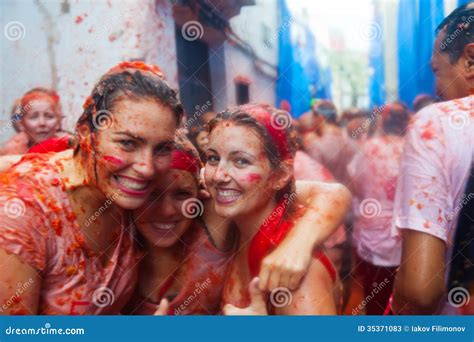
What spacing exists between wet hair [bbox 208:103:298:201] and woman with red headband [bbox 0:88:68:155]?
32.1 inches

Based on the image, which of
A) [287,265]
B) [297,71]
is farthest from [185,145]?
[287,265]

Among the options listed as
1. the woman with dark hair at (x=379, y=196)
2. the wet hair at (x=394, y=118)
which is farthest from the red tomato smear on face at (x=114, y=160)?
the wet hair at (x=394, y=118)

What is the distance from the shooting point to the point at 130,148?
9.92 ft

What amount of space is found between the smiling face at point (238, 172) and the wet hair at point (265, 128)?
0.02 meters

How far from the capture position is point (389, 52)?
10.2ft

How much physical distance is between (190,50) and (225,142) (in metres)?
0.52

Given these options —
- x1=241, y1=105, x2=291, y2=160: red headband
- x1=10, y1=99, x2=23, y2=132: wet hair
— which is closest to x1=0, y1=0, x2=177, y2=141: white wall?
x1=10, y1=99, x2=23, y2=132: wet hair

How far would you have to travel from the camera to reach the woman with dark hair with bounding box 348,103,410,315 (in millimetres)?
3094

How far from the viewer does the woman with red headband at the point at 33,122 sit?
3211 mm

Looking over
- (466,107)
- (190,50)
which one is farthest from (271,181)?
(466,107)

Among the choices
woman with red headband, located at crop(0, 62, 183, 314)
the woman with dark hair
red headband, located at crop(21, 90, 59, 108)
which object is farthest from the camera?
red headband, located at crop(21, 90, 59, 108)

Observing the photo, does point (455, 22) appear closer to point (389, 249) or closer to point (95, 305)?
point (389, 249)

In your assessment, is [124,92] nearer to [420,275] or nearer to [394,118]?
[394,118]

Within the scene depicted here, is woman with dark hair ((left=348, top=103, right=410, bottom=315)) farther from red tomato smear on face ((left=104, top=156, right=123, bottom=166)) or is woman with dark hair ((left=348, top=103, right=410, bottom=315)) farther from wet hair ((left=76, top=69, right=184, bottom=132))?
red tomato smear on face ((left=104, top=156, right=123, bottom=166))
